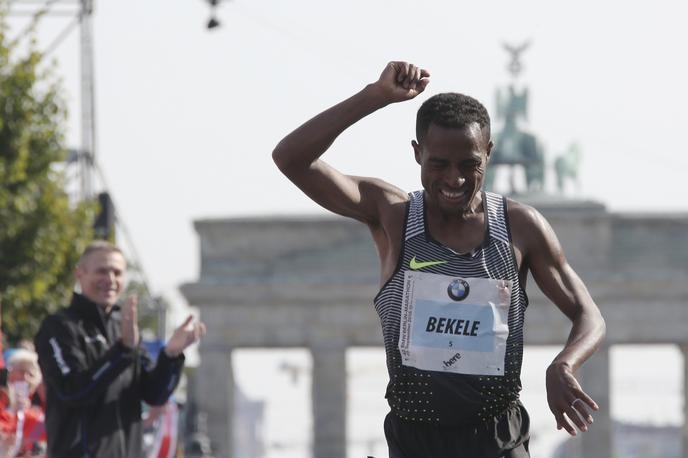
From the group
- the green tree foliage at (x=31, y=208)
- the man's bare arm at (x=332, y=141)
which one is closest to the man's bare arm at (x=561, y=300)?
the man's bare arm at (x=332, y=141)

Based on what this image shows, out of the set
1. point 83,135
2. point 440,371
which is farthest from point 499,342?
point 83,135

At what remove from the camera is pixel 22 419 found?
1268cm

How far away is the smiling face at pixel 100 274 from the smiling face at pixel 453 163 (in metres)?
3.55

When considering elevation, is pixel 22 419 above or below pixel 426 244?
below

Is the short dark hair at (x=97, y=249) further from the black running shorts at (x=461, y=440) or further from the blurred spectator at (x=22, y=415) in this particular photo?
the black running shorts at (x=461, y=440)

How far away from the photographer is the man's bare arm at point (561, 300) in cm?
611

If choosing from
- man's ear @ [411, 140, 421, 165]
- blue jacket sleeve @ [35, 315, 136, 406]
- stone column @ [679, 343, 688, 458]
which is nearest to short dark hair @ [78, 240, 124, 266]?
blue jacket sleeve @ [35, 315, 136, 406]

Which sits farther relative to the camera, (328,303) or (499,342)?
→ (328,303)

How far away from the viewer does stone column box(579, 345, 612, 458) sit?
56875 mm

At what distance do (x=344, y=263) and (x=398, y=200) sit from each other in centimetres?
5222

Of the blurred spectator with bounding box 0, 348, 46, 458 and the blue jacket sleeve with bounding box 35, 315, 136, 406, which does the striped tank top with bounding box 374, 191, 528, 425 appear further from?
the blurred spectator with bounding box 0, 348, 46, 458

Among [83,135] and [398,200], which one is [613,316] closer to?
[83,135]

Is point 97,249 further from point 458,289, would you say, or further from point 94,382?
point 458,289

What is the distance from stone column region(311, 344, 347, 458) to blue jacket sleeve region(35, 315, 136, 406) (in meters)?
47.8
